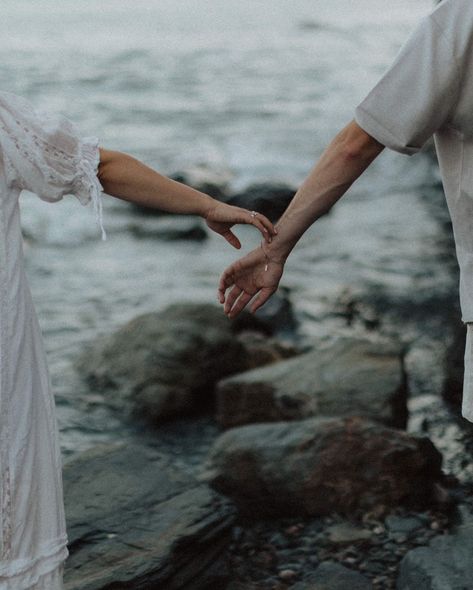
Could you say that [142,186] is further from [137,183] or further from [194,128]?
[194,128]

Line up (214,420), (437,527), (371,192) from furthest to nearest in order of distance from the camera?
(371,192), (214,420), (437,527)

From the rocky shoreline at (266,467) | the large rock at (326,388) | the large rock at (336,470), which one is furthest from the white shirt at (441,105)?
the large rock at (326,388)

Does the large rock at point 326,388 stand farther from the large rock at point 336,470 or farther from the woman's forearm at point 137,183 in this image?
the woman's forearm at point 137,183

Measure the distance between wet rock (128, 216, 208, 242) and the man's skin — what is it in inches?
292

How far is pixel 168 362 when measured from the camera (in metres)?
6.44

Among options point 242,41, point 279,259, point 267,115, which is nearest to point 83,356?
point 279,259

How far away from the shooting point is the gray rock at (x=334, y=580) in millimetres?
4008

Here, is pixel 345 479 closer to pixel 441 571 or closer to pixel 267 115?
pixel 441 571

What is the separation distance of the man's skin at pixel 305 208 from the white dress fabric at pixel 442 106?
0.17 m

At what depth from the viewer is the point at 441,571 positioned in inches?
144

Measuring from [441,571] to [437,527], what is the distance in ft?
3.21

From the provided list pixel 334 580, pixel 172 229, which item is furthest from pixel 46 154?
pixel 172 229

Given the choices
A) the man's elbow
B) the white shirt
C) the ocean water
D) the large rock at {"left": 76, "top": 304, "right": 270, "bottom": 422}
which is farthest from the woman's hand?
the large rock at {"left": 76, "top": 304, "right": 270, "bottom": 422}

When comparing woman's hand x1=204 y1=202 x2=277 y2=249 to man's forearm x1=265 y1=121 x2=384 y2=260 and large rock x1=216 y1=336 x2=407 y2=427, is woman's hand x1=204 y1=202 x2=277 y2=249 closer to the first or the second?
man's forearm x1=265 y1=121 x2=384 y2=260
